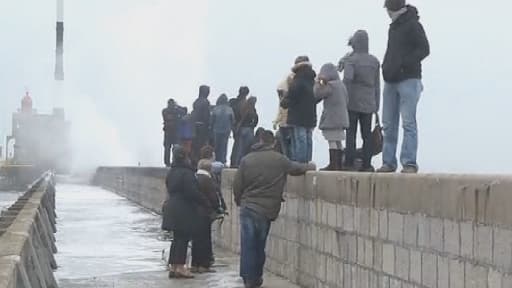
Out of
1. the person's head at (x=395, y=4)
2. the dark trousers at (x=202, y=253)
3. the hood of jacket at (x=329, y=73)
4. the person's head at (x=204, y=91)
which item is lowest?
the dark trousers at (x=202, y=253)

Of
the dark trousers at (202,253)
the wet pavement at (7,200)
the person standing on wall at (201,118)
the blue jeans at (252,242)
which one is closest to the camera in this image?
the blue jeans at (252,242)

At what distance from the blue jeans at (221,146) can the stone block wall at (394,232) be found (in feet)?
16.3

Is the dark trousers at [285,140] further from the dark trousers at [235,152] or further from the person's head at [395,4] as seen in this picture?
the dark trousers at [235,152]

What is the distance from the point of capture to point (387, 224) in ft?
26.9

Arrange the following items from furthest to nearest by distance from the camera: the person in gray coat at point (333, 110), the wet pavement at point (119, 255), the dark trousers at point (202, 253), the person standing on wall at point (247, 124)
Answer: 1. the person standing on wall at point (247, 124)
2. the dark trousers at point (202, 253)
3. the wet pavement at point (119, 255)
4. the person in gray coat at point (333, 110)

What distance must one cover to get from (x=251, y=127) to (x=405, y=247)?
9382 mm

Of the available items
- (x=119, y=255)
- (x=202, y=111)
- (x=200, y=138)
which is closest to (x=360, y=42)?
(x=119, y=255)

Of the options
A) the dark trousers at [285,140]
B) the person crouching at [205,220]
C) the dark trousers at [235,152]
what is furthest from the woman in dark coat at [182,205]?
the dark trousers at [235,152]

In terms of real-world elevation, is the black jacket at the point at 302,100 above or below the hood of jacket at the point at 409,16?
below

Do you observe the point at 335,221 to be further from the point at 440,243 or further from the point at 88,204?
the point at 88,204

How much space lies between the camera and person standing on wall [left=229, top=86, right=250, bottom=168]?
1700 cm

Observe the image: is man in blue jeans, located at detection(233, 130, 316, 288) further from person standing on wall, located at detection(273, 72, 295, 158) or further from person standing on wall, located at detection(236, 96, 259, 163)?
person standing on wall, located at detection(236, 96, 259, 163)

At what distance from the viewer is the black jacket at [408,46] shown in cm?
888

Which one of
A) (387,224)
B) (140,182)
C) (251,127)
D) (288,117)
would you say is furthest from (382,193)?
(140,182)
